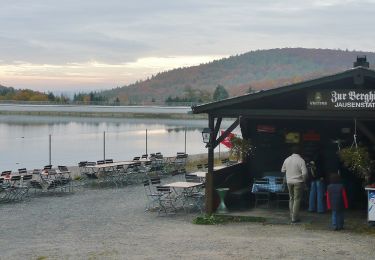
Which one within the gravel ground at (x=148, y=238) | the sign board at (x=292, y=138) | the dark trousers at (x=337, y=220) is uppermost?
the sign board at (x=292, y=138)

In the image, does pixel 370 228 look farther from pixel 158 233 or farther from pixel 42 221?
pixel 42 221

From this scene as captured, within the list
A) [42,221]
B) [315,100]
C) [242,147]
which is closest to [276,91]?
[315,100]

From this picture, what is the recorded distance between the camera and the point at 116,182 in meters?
20.1

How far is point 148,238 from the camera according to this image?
1102cm

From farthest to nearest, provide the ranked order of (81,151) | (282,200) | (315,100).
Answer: (81,151) → (282,200) → (315,100)

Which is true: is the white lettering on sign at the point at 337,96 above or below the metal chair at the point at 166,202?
above

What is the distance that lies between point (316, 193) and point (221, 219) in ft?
7.16

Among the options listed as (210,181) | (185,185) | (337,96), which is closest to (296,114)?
(337,96)

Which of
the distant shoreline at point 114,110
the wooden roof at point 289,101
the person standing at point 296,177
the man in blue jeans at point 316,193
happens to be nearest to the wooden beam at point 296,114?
the wooden roof at point 289,101

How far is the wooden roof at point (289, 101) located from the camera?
12219 millimetres

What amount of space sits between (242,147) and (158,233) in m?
3.68

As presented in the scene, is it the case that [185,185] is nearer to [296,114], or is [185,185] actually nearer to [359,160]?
[296,114]

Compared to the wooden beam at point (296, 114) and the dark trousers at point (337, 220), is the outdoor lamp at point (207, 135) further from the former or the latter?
the dark trousers at point (337, 220)

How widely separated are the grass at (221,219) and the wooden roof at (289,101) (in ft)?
6.88
